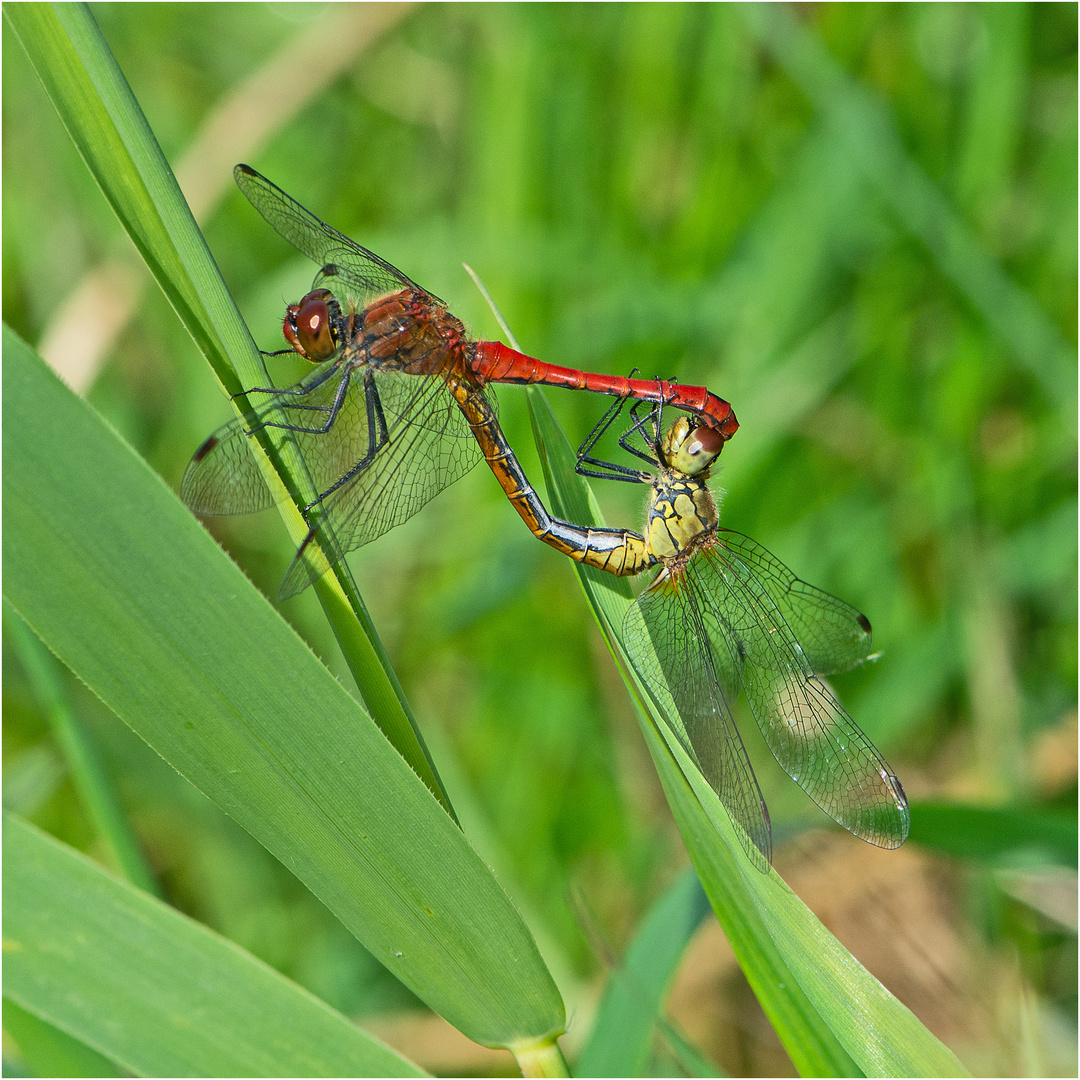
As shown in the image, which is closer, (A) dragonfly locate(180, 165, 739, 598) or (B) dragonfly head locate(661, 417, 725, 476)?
(A) dragonfly locate(180, 165, 739, 598)

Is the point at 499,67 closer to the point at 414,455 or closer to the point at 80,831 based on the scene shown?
the point at 414,455

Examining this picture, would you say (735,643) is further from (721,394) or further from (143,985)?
(143,985)

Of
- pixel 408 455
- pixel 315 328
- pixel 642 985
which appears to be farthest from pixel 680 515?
pixel 642 985

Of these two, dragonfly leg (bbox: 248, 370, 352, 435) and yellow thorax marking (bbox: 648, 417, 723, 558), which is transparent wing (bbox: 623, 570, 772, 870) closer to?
yellow thorax marking (bbox: 648, 417, 723, 558)

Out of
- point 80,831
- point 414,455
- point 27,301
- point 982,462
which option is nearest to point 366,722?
point 414,455

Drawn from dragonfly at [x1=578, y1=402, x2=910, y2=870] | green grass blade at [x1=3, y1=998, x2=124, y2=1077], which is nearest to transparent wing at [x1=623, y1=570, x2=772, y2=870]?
dragonfly at [x1=578, y1=402, x2=910, y2=870]

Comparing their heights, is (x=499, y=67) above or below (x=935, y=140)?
above

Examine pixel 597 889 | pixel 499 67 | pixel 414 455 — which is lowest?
pixel 597 889
